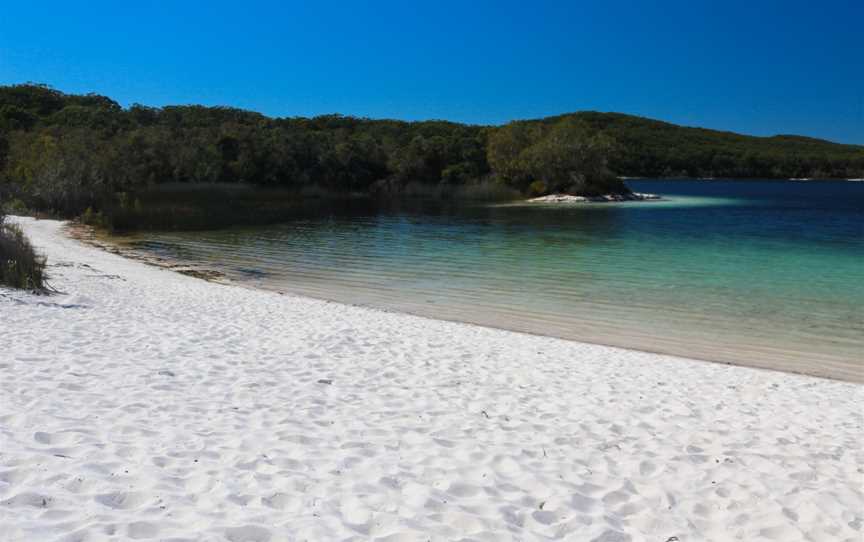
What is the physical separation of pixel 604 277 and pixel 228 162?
63176mm

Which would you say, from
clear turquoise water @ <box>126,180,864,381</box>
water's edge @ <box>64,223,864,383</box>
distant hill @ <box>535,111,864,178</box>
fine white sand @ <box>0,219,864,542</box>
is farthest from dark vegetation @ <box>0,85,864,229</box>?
distant hill @ <box>535,111,864,178</box>

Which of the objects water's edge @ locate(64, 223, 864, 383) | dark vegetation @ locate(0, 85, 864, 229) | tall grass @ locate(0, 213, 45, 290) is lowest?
water's edge @ locate(64, 223, 864, 383)

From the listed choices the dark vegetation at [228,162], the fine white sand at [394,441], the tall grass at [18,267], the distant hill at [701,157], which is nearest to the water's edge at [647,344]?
the fine white sand at [394,441]

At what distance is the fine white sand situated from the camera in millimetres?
4223

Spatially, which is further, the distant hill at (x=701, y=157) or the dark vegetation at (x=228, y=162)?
the distant hill at (x=701, y=157)

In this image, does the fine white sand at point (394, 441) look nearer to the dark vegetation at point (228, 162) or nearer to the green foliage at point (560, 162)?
the dark vegetation at point (228, 162)

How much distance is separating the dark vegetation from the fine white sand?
29424mm

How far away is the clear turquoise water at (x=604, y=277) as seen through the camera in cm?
1267

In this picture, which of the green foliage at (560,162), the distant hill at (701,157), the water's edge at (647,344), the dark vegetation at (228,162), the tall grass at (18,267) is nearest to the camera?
the water's edge at (647,344)

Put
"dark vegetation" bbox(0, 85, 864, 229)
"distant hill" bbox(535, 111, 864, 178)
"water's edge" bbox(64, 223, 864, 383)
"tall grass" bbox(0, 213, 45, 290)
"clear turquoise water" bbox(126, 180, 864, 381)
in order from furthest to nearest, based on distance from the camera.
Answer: "distant hill" bbox(535, 111, 864, 178), "dark vegetation" bbox(0, 85, 864, 229), "clear turquoise water" bbox(126, 180, 864, 381), "tall grass" bbox(0, 213, 45, 290), "water's edge" bbox(64, 223, 864, 383)

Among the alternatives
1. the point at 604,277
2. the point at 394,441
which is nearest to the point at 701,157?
the point at 604,277

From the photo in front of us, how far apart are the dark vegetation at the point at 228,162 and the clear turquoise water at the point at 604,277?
10700 mm

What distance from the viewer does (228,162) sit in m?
74.1

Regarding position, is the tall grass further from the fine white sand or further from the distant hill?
the distant hill
